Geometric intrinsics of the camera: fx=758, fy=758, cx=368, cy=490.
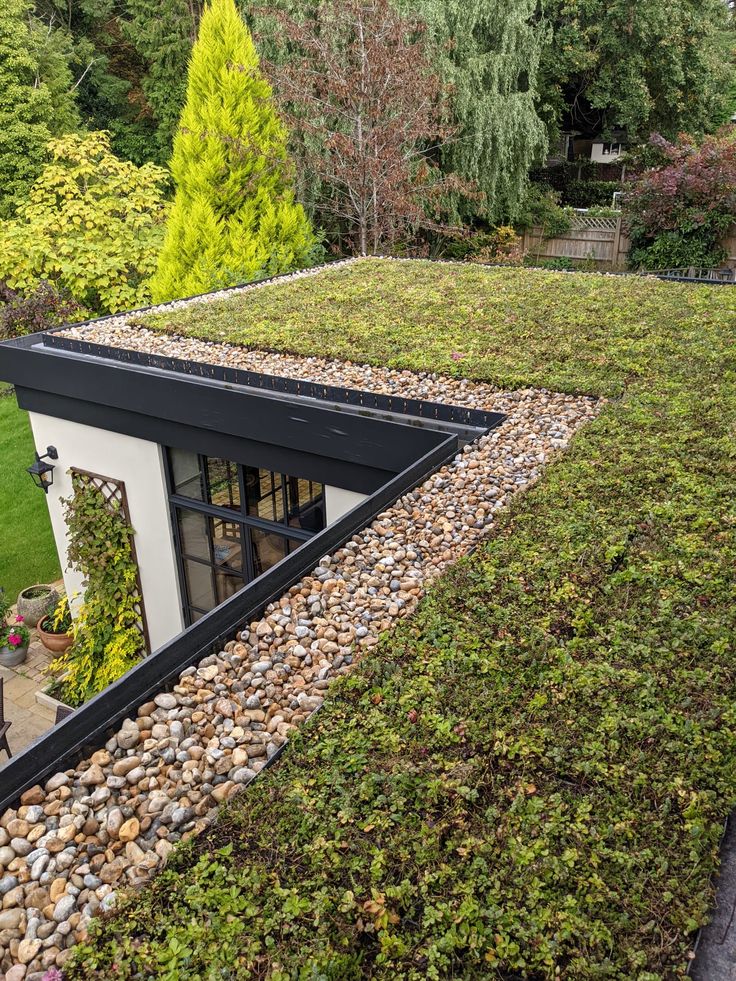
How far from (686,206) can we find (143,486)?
46.5ft

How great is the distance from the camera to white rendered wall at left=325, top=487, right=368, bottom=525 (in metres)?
6.25

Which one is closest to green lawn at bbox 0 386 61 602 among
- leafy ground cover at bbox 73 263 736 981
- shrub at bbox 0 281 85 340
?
shrub at bbox 0 281 85 340

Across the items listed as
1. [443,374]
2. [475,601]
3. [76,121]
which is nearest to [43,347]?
[443,374]

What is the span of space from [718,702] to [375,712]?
4.25 ft

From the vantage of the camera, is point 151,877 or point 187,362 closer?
point 151,877

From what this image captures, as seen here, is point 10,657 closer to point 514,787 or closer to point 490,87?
point 514,787

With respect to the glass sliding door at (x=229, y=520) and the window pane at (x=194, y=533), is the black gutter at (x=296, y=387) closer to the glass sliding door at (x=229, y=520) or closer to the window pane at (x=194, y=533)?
the glass sliding door at (x=229, y=520)

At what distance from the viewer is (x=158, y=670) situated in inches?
125

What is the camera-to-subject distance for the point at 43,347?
797cm

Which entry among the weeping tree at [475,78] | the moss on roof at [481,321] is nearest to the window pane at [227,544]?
Result: the moss on roof at [481,321]

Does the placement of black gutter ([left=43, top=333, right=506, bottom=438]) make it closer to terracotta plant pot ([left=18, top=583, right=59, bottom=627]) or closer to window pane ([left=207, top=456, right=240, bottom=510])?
window pane ([left=207, top=456, right=240, bottom=510])

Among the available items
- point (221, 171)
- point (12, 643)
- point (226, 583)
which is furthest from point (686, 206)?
point (12, 643)

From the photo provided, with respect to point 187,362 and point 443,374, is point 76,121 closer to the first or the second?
point 187,362

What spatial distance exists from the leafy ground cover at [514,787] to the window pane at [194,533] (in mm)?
3697
